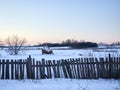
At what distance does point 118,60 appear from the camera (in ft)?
36.7

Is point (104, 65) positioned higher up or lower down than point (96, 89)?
higher up

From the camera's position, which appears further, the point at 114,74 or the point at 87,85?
the point at 114,74

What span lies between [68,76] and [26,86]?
9.97 ft

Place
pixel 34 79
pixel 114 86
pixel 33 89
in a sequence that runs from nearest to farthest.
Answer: pixel 33 89 < pixel 114 86 < pixel 34 79

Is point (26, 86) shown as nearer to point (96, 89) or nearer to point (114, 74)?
point (96, 89)

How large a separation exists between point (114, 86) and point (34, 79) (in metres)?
4.10

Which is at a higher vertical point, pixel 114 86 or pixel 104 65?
pixel 104 65

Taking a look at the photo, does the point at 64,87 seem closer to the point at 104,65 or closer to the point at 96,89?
the point at 96,89

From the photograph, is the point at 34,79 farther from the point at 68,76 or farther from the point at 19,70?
the point at 68,76

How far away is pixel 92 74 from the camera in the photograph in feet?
36.0

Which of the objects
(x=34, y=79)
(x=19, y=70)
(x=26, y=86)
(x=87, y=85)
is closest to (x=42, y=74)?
(x=34, y=79)

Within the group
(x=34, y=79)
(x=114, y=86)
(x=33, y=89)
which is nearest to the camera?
(x=33, y=89)

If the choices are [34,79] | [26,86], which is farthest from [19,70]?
[26,86]

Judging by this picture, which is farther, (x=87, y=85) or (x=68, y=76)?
(x=68, y=76)
